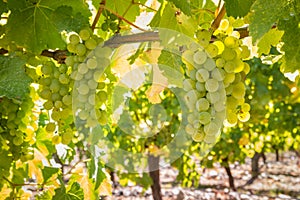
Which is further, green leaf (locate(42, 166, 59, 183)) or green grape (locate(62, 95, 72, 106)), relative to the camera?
green leaf (locate(42, 166, 59, 183))

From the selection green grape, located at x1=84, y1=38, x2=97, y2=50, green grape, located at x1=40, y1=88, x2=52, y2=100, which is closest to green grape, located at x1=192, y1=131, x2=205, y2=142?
green grape, located at x1=84, y1=38, x2=97, y2=50

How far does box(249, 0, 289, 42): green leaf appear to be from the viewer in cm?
97

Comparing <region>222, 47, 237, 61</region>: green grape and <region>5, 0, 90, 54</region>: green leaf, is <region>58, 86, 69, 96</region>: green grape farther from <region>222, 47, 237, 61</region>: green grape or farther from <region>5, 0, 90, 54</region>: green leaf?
<region>222, 47, 237, 61</region>: green grape

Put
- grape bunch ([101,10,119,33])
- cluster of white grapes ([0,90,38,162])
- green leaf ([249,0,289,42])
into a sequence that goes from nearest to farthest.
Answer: green leaf ([249,0,289,42]) < grape bunch ([101,10,119,33]) < cluster of white grapes ([0,90,38,162])

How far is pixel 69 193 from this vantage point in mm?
1772

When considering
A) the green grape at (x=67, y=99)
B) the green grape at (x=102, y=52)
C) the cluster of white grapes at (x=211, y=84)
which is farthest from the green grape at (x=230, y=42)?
the green grape at (x=67, y=99)

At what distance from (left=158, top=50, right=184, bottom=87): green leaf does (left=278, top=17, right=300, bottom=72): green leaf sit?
0.89 feet

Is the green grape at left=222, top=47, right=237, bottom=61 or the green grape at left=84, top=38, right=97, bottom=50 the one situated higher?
the green grape at left=84, top=38, right=97, bottom=50

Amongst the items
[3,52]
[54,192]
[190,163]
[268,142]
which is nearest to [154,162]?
[190,163]

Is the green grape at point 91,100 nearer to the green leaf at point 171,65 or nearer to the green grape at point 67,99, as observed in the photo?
the green grape at point 67,99

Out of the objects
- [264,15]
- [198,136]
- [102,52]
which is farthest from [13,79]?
[264,15]

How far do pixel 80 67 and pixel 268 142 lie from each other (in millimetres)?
6663

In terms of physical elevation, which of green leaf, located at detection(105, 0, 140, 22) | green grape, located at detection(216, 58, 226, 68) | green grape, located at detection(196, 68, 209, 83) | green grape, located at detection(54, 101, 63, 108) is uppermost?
green leaf, located at detection(105, 0, 140, 22)

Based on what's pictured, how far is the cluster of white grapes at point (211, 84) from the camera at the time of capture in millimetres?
1053
